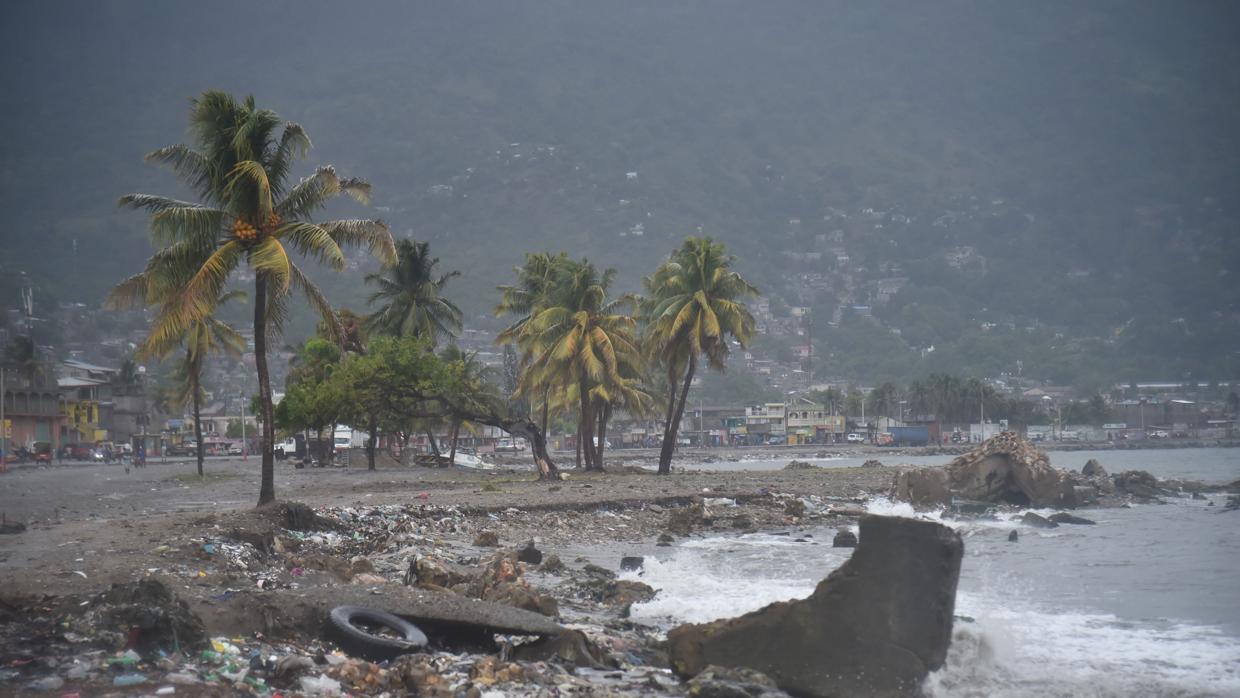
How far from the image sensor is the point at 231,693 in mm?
7758

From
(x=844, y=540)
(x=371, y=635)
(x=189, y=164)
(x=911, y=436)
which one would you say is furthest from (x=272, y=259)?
(x=911, y=436)

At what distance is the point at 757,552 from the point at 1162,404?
150520 millimetres

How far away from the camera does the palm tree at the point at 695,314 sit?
4369cm

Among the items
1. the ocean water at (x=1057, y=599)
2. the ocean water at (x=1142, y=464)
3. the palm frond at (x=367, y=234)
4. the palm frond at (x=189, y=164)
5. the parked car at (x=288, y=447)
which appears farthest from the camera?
the parked car at (x=288, y=447)

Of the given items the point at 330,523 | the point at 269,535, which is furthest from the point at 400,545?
the point at 269,535

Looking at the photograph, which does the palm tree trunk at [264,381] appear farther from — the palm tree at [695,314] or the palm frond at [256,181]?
the palm tree at [695,314]

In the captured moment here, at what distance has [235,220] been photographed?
63.3 feet

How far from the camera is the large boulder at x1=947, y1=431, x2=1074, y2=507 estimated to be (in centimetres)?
3338

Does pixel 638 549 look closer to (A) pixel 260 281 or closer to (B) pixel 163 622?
(A) pixel 260 281

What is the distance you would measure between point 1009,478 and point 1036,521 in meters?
5.70

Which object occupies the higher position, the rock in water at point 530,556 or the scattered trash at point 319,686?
the scattered trash at point 319,686

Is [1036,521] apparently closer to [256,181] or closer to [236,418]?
[256,181]

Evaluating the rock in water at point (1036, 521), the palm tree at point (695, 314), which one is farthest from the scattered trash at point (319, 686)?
the palm tree at point (695, 314)

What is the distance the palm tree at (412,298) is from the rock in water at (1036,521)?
1249 inches
